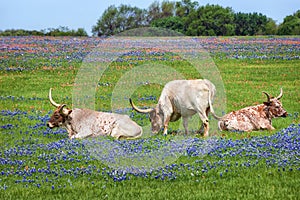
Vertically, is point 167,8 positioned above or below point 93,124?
above

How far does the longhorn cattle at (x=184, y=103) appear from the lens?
53.5ft

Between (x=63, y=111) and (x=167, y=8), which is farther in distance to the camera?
(x=167, y=8)

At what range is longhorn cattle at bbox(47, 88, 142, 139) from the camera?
16.5 m

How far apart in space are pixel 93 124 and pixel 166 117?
2.27 meters

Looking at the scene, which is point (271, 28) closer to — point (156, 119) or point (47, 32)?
point (47, 32)

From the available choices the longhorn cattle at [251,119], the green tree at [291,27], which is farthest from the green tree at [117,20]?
the longhorn cattle at [251,119]

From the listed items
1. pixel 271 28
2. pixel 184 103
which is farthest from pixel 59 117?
pixel 271 28

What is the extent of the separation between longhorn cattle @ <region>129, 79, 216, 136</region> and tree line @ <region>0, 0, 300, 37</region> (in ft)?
189

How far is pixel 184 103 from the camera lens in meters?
16.5

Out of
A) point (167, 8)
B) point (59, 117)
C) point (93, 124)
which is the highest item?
point (167, 8)

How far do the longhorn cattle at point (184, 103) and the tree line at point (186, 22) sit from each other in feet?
189

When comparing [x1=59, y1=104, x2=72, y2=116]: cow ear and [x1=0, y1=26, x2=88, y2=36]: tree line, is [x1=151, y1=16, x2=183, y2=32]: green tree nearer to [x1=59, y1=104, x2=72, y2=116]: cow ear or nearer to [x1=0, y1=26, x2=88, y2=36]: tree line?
[x1=0, y1=26, x2=88, y2=36]: tree line

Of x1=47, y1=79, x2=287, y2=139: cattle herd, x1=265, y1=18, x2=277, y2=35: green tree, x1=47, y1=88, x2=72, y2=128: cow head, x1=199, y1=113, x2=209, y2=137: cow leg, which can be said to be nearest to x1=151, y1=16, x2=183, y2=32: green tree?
x1=265, y1=18, x2=277, y2=35: green tree

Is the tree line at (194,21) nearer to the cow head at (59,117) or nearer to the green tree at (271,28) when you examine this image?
the green tree at (271,28)
